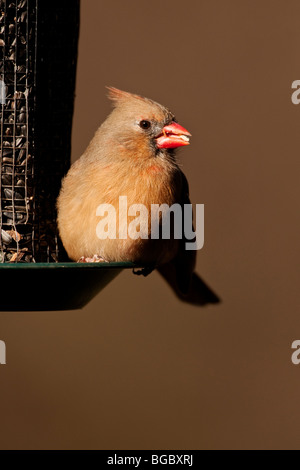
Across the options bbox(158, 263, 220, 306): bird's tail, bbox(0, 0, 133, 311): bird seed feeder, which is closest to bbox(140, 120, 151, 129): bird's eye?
bbox(0, 0, 133, 311): bird seed feeder

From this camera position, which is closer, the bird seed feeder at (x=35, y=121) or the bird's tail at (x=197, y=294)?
the bird seed feeder at (x=35, y=121)

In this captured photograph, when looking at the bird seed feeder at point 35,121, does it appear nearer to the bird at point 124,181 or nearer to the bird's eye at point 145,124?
the bird at point 124,181

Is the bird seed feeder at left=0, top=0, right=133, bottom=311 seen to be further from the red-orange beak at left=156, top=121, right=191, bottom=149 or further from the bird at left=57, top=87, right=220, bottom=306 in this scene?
the red-orange beak at left=156, top=121, right=191, bottom=149

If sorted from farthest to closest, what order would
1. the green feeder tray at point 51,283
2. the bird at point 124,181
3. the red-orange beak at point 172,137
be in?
the red-orange beak at point 172,137 → the bird at point 124,181 → the green feeder tray at point 51,283

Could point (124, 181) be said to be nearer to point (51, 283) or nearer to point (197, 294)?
point (51, 283)

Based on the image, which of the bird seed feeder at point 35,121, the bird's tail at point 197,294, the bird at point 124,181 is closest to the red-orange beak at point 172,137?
the bird at point 124,181

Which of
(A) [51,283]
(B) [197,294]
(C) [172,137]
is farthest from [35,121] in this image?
(B) [197,294]

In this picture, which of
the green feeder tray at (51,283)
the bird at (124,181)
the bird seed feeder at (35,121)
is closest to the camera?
the green feeder tray at (51,283)

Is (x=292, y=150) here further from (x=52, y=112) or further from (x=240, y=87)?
(x=52, y=112)
